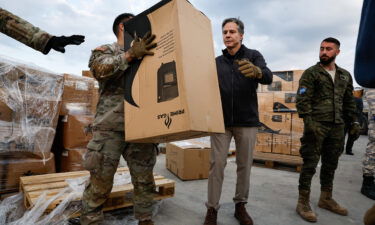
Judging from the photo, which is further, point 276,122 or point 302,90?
point 276,122

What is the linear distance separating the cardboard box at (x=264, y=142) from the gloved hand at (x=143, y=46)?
3.71 m

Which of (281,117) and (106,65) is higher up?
(106,65)

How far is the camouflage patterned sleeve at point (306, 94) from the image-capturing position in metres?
2.47

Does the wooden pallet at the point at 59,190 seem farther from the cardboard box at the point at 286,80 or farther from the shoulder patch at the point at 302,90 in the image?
the cardboard box at the point at 286,80

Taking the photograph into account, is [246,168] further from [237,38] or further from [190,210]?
[237,38]

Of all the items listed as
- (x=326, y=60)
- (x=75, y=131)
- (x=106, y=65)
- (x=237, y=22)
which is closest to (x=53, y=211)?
(x=106, y=65)

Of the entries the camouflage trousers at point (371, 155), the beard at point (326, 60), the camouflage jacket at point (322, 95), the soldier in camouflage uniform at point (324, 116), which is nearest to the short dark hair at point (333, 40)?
the soldier in camouflage uniform at point (324, 116)

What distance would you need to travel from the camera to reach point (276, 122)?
452cm

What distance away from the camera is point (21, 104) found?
267 centimetres

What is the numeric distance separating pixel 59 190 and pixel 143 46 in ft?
5.07

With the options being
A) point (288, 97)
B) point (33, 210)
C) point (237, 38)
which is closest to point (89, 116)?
point (33, 210)

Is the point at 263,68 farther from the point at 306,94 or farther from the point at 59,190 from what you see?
the point at 59,190

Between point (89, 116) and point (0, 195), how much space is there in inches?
52.2

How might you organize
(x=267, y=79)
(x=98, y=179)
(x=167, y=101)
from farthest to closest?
(x=267, y=79), (x=98, y=179), (x=167, y=101)
